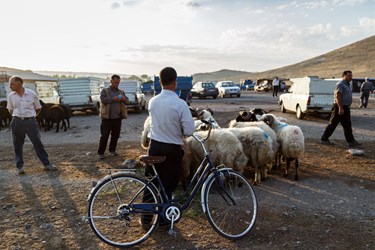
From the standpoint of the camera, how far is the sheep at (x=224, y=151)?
5.88 metres

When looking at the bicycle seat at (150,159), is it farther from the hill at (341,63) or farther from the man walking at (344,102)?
the hill at (341,63)

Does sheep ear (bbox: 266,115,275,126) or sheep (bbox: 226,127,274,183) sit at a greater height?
sheep ear (bbox: 266,115,275,126)

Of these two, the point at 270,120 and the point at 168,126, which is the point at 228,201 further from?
the point at 270,120

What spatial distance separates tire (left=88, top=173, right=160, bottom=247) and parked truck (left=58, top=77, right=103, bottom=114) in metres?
15.0

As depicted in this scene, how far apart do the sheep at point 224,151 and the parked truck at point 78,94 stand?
14.0 metres

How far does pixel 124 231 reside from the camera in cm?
436

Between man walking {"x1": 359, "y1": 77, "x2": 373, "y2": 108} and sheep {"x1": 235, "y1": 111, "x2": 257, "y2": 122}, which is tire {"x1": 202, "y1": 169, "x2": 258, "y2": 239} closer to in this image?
sheep {"x1": 235, "y1": 111, "x2": 257, "y2": 122}

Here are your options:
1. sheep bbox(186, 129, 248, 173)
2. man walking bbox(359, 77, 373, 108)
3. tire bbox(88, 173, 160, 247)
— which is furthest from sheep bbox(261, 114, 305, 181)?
man walking bbox(359, 77, 373, 108)

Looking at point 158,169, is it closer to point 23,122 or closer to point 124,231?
point 124,231

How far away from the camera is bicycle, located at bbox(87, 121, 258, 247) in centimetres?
392

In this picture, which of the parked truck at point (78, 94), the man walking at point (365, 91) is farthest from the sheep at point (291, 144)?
the man walking at point (365, 91)

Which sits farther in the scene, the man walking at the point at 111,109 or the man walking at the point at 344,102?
the man walking at the point at 344,102

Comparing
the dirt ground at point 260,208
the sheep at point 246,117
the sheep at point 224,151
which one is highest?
the sheep at point 246,117

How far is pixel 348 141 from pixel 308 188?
13.9ft
